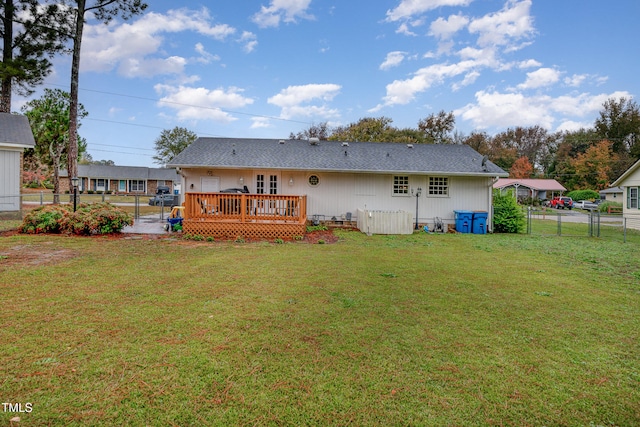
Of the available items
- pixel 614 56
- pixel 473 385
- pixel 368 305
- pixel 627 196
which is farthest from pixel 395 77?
pixel 473 385

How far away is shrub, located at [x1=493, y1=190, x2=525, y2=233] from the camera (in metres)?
13.5

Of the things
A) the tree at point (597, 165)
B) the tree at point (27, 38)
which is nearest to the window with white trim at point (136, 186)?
the tree at point (27, 38)

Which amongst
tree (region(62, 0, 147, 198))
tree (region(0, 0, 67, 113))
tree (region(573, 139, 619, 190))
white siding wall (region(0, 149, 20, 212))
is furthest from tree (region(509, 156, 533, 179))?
white siding wall (region(0, 149, 20, 212))

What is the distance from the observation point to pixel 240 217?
34.5 feet

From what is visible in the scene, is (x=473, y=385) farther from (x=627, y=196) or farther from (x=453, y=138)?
(x=453, y=138)

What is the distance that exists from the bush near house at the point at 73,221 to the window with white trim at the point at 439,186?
11863mm

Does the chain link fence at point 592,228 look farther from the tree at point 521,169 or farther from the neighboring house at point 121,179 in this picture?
the neighboring house at point 121,179

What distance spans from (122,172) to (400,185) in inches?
1680

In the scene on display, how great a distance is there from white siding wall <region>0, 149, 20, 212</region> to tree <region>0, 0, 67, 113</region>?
17.5 feet

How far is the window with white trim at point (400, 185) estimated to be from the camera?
1391 cm

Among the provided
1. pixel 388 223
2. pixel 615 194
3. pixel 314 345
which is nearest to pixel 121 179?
pixel 388 223

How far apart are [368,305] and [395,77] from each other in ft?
67.7

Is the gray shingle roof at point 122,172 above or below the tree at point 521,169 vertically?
below

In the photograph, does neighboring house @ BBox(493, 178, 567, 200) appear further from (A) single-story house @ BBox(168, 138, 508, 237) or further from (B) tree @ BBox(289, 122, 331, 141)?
(A) single-story house @ BBox(168, 138, 508, 237)
